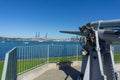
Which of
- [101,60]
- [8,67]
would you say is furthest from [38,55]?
[101,60]

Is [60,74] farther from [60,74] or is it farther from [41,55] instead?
[41,55]

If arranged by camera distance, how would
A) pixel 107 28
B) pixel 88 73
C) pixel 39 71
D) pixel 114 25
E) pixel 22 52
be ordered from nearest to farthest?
1. pixel 114 25
2. pixel 107 28
3. pixel 88 73
4. pixel 22 52
5. pixel 39 71

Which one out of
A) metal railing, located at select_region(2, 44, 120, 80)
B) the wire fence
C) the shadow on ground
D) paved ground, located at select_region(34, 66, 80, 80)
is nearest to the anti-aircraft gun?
metal railing, located at select_region(2, 44, 120, 80)

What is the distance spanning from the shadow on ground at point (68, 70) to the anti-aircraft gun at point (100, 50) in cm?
304

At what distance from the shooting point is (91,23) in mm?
6512

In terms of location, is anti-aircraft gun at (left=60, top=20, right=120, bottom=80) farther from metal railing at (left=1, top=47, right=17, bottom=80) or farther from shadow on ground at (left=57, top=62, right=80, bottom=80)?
shadow on ground at (left=57, top=62, right=80, bottom=80)

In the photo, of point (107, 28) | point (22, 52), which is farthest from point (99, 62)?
point (22, 52)

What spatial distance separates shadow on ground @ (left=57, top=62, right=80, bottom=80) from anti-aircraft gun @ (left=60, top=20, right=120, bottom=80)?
304cm

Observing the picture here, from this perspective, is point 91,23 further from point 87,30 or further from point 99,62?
point 99,62

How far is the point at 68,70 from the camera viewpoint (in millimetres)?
11438

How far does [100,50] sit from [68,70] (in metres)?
5.31

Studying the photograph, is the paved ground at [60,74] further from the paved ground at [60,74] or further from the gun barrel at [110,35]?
the gun barrel at [110,35]

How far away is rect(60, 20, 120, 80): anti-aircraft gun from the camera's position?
5672 millimetres

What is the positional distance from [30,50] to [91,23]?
4.84m
